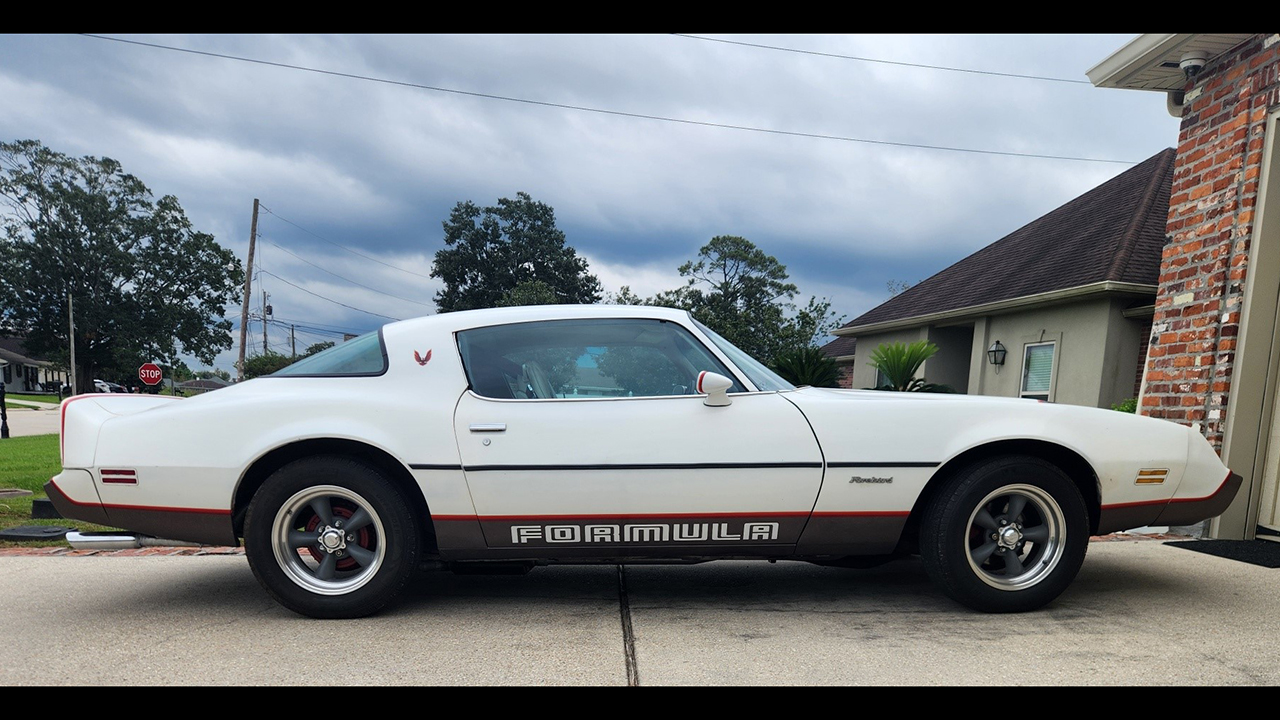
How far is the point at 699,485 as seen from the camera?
10.5 feet

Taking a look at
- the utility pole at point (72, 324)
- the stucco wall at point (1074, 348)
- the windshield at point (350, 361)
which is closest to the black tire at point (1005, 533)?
the windshield at point (350, 361)

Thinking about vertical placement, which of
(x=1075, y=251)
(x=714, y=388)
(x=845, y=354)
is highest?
(x=1075, y=251)

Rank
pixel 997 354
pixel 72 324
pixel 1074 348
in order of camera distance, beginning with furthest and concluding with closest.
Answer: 1. pixel 72 324
2. pixel 997 354
3. pixel 1074 348

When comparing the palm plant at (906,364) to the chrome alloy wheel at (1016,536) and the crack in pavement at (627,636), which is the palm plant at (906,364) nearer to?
the chrome alloy wheel at (1016,536)

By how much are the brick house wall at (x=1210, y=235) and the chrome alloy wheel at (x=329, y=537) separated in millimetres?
5216

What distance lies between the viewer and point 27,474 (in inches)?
328

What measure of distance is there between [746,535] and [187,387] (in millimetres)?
79019

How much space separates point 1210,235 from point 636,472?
15.2 ft

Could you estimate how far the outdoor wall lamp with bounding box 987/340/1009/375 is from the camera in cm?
1282

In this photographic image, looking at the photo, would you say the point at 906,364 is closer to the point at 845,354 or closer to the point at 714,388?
the point at 714,388

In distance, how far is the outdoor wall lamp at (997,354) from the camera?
12820 millimetres

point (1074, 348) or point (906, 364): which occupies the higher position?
point (1074, 348)

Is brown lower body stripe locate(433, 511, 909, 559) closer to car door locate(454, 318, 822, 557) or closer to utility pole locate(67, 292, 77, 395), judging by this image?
car door locate(454, 318, 822, 557)

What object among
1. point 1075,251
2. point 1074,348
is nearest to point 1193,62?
point 1074,348
